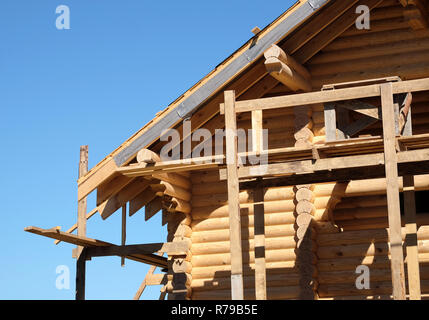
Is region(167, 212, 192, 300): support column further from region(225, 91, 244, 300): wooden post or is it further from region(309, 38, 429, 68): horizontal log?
region(309, 38, 429, 68): horizontal log

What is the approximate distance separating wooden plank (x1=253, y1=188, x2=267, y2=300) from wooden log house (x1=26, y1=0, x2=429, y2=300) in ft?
0.07

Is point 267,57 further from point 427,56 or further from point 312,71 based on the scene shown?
point 427,56

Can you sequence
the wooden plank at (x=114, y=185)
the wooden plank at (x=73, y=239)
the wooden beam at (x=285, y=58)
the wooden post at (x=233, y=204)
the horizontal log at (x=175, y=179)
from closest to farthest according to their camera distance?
the wooden post at (x=233, y=204)
the wooden plank at (x=73, y=239)
the wooden beam at (x=285, y=58)
the horizontal log at (x=175, y=179)
the wooden plank at (x=114, y=185)

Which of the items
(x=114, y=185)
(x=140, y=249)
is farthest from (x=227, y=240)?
(x=114, y=185)

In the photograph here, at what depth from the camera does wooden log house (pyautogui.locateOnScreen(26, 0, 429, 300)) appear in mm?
19109

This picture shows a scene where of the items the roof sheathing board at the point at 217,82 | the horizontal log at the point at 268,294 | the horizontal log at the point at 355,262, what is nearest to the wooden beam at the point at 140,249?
the horizontal log at the point at 268,294

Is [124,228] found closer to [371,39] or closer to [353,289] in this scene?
[353,289]

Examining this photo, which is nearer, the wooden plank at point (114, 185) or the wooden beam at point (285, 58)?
the wooden beam at point (285, 58)

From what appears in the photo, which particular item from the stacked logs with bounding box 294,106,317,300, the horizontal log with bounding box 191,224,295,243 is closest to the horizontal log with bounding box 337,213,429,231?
the stacked logs with bounding box 294,106,317,300

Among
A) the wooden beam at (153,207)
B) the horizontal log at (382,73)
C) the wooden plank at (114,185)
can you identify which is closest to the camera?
the horizontal log at (382,73)

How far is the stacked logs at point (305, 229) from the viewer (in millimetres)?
19562

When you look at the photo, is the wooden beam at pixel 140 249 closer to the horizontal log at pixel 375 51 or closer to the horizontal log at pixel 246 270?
the horizontal log at pixel 246 270
